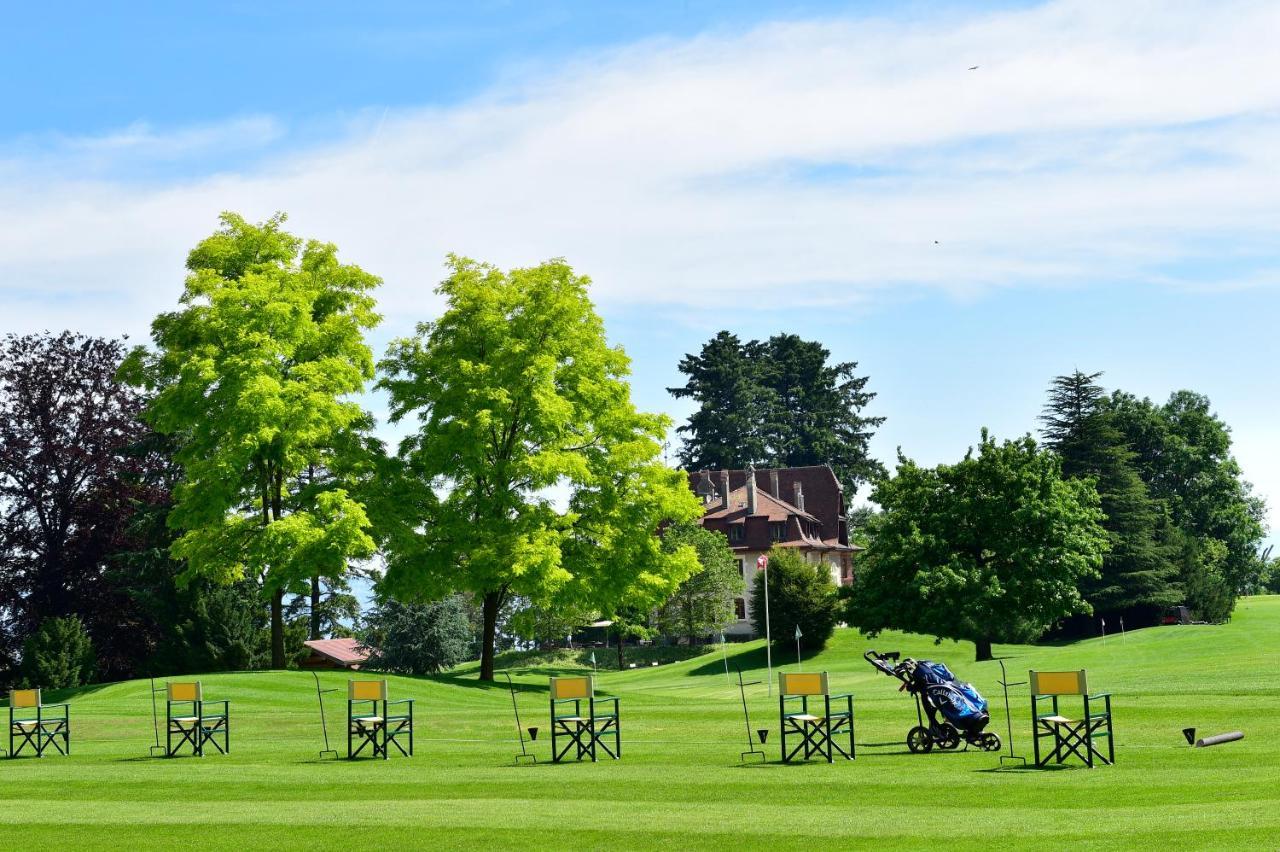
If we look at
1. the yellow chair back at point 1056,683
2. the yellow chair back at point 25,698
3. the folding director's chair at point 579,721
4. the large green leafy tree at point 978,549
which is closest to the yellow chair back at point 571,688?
the folding director's chair at point 579,721

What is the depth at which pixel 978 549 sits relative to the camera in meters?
63.1

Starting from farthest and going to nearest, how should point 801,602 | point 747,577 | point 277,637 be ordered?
point 747,577 → point 801,602 → point 277,637

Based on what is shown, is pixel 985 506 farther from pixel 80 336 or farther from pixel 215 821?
pixel 215 821

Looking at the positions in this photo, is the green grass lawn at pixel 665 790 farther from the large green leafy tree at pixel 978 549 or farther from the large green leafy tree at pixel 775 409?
the large green leafy tree at pixel 775 409

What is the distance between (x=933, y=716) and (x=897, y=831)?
394 inches

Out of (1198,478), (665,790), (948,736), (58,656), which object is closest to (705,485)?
(1198,478)

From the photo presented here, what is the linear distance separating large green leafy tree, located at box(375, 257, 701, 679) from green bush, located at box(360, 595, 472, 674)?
19115 mm

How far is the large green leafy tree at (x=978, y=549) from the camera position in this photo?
200 feet

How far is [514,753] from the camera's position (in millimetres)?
29312

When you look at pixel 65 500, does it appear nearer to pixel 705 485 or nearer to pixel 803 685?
pixel 803 685

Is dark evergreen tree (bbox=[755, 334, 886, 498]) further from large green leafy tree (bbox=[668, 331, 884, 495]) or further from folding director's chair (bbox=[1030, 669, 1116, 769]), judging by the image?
folding director's chair (bbox=[1030, 669, 1116, 769])

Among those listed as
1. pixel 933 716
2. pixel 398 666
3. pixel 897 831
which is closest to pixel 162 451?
pixel 398 666

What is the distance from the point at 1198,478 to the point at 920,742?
9424cm

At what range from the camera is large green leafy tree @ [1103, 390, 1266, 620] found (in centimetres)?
10731
